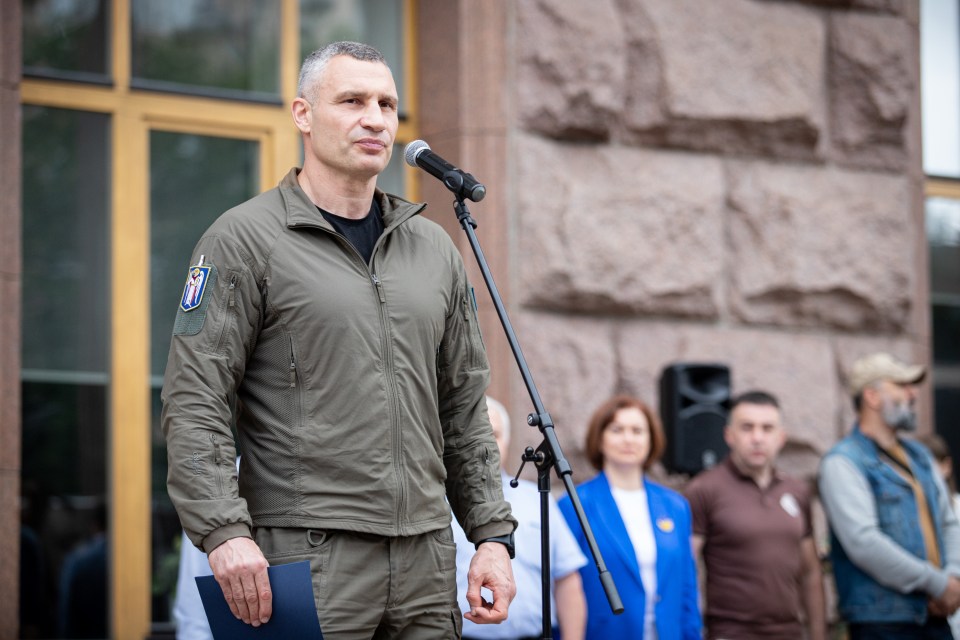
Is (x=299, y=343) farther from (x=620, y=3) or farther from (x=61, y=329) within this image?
(x=620, y=3)

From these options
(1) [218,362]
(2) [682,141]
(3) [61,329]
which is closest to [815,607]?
(2) [682,141]

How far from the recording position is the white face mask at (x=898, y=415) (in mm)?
6574

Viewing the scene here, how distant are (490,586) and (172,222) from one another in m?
3.55

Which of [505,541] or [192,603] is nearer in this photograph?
[505,541]

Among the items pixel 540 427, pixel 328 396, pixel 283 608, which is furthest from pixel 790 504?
pixel 283 608

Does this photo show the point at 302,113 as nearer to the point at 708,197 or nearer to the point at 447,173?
the point at 447,173

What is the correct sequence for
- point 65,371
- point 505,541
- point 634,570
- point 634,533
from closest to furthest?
point 505,541, point 634,570, point 634,533, point 65,371

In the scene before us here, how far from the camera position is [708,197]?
6949 millimetres

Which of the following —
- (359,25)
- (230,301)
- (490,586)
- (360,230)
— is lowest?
(490,586)

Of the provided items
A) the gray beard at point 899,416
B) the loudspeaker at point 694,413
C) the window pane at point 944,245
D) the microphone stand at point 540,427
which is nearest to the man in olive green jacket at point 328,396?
the microphone stand at point 540,427

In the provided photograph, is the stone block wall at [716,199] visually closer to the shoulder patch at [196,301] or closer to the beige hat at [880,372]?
the beige hat at [880,372]

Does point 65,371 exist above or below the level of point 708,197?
below

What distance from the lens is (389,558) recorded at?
3.23 meters

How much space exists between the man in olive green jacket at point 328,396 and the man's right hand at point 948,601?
133 inches
